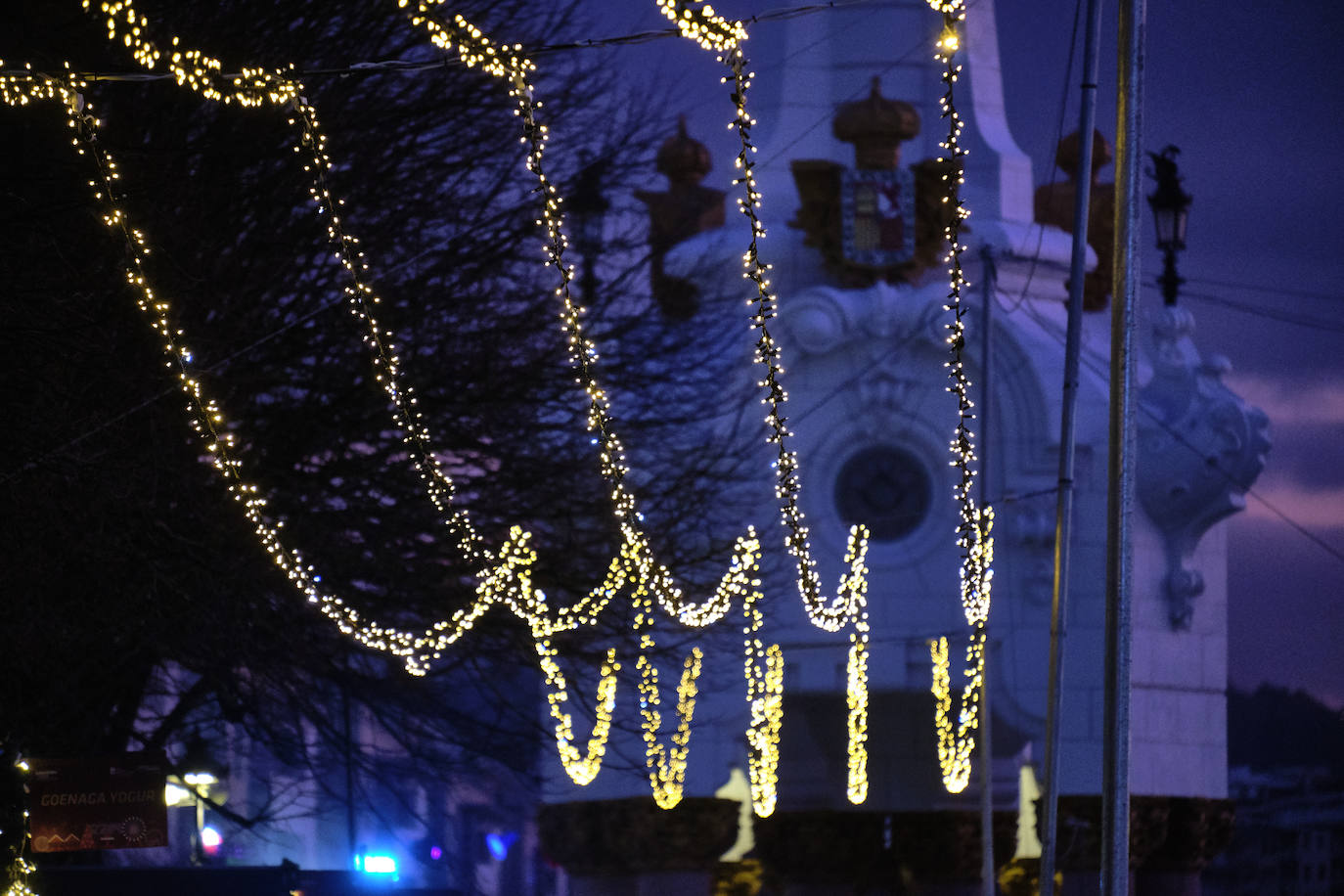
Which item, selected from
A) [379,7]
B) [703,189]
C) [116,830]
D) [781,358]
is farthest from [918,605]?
[116,830]

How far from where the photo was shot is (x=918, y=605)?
3002cm

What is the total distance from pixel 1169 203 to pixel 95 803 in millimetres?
15442

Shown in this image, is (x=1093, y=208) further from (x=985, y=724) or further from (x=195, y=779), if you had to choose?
(x=195, y=779)

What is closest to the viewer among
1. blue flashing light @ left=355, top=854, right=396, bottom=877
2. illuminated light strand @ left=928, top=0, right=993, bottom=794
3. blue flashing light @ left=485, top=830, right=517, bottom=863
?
illuminated light strand @ left=928, top=0, right=993, bottom=794

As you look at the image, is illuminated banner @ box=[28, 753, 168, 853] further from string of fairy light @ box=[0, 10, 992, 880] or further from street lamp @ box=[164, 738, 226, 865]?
street lamp @ box=[164, 738, 226, 865]

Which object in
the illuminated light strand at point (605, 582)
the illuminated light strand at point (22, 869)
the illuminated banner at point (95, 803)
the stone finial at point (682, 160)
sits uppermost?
the stone finial at point (682, 160)

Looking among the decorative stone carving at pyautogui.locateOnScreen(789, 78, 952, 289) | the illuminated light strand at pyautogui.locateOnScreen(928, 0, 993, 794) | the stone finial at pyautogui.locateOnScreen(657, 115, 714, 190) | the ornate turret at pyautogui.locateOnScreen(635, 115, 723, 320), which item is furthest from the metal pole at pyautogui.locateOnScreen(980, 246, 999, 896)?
the stone finial at pyautogui.locateOnScreen(657, 115, 714, 190)

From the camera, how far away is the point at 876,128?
29.6 meters

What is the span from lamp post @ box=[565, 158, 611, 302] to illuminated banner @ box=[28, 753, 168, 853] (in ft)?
24.1

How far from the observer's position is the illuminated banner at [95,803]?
17.0 m

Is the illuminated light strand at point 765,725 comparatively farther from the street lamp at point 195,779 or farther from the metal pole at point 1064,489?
the street lamp at point 195,779

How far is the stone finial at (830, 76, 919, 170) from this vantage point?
29.7 m

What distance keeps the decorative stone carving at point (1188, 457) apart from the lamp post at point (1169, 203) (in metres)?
2.33

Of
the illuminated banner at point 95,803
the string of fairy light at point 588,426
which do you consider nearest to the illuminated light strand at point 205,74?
the string of fairy light at point 588,426
